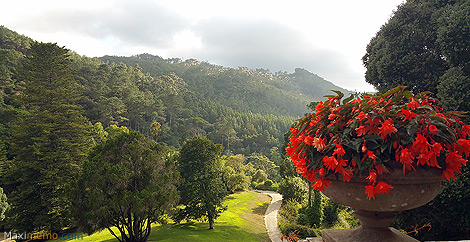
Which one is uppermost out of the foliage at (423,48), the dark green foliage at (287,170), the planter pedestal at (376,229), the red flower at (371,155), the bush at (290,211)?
→ the foliage at (423,48)

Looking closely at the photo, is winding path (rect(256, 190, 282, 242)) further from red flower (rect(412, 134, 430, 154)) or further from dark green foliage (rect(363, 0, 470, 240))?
red flower (rect(412, 134, 430, 154))

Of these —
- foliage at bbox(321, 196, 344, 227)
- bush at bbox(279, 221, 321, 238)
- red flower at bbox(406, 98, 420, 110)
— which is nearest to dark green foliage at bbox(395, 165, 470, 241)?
red flower at bbox(406, 98, 420, 110)

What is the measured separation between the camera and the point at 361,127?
58.6 inches

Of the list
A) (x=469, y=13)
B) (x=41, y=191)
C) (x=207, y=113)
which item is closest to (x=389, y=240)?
(x=469, y=13)

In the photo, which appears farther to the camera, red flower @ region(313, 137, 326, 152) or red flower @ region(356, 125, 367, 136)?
red flower @ region(313, 137, 326, 152)

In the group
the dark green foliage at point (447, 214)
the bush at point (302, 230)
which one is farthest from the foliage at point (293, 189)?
the dark green foliage at point (447, 214)

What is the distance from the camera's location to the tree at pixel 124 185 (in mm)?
8070

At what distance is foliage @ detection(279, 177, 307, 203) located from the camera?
1949 centimetres

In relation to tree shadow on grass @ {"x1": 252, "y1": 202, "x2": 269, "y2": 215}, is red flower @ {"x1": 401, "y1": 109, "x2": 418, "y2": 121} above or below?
above

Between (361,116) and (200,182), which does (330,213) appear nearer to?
(200,182)

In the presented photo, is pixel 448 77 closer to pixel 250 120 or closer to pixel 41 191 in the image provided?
pixel 41 191

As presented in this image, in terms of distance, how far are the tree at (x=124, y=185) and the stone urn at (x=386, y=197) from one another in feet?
25.9

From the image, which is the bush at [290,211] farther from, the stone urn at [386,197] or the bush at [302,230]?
the stone urn at [386,197]

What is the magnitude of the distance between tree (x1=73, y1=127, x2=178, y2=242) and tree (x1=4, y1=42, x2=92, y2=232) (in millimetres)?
7119
